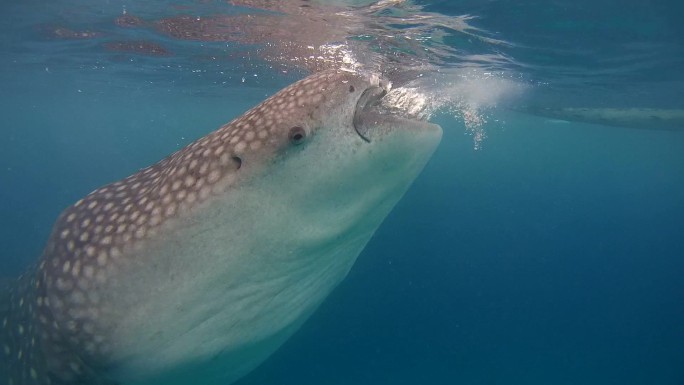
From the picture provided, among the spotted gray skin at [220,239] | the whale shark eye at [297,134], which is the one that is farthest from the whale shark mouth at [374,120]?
the whale shark eye at [297,134]

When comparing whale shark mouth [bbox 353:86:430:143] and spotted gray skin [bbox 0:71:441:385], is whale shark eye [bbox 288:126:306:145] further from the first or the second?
whale shark mouth [bbox 353:86:430:143]

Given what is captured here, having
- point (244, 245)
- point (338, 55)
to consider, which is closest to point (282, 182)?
point (244, 245)

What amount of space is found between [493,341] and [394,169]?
20907mm

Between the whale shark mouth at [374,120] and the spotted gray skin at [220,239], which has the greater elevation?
the whale shark mouth at [374,120]

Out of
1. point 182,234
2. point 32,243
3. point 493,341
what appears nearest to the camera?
point 182,234

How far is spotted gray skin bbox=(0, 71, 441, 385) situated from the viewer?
8.27 feet

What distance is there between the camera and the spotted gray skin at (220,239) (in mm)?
2521

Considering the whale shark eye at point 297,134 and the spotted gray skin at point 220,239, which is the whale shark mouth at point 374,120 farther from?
the whale shark eye at point 297,134

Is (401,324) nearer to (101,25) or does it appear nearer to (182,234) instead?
(101,25)

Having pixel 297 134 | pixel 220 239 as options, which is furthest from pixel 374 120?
pixel 220 239

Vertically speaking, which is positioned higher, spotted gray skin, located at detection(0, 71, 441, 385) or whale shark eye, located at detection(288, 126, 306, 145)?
whale shark eye, located at detection(288, 126, 306, 145)

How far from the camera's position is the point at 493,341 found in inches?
832

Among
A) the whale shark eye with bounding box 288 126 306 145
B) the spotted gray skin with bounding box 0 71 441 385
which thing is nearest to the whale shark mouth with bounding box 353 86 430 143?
the spotted gray skin with bounding box 0 71 441 385

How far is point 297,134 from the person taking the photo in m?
2.45
